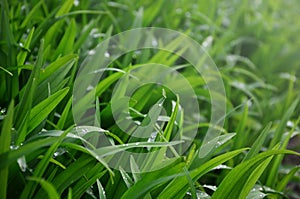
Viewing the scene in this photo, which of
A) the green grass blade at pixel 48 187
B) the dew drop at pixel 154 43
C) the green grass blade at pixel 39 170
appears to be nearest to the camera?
the green grass blade at pixel 48 187

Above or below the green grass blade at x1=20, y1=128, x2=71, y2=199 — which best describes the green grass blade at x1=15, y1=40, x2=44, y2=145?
above

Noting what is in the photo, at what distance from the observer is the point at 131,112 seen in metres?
1.38

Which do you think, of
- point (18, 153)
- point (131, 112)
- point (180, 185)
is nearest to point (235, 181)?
point (180, 185)

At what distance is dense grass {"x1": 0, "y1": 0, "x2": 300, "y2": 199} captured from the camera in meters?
1.05

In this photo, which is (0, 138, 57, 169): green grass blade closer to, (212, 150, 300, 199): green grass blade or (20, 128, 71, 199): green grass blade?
(20, 128, 71, 199): green grass blade

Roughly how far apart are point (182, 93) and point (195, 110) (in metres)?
0.13

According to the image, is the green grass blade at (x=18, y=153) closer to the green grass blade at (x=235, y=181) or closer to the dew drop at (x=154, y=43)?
the green grass blade at (x=235, y=181)

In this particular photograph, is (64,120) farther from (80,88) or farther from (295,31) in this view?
(295,31)

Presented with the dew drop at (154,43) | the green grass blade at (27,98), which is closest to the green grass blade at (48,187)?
the green grass blade at (27,98)

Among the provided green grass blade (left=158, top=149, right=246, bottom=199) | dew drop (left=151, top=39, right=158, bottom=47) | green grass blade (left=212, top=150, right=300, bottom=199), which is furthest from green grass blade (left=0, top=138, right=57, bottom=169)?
dew drop (left=151, top=39, right=158, bottom=47)

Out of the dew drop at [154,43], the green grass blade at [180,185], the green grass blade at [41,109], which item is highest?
the green grass blade at [41,109]

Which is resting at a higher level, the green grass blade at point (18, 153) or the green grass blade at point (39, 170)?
the green grass blade at point (18, 153)

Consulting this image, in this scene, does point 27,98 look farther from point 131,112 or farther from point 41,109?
point 131,112

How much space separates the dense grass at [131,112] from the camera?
3.45ft
